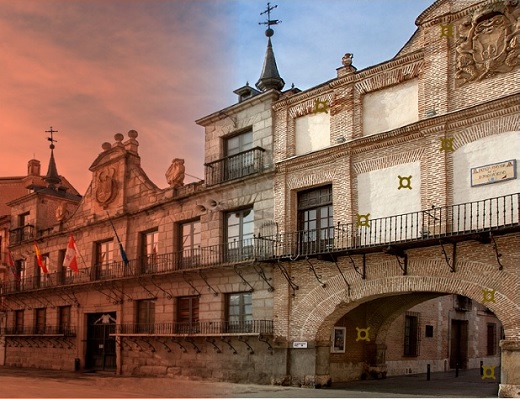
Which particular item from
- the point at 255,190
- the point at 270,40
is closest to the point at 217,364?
the point at 255,190

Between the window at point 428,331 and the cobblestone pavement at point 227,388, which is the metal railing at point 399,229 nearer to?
the cobblestone pavement at point 227,388

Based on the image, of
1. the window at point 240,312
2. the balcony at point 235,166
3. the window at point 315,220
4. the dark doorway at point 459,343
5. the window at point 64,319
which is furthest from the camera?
the window at point 64,319

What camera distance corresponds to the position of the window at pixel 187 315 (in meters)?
23.0

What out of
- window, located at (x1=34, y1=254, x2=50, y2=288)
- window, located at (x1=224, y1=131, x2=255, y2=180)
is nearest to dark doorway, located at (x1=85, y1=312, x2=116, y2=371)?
window, located at (x1=34, y1=254, x2=50, y2=288)

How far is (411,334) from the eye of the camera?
25.4m

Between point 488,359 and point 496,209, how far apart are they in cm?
1785

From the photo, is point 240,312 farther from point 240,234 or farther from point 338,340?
point 338,340

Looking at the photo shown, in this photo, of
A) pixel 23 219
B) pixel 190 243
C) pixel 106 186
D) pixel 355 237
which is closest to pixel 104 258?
pixel 106 186

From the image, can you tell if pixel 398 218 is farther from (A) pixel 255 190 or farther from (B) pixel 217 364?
(B) pixel 217 364

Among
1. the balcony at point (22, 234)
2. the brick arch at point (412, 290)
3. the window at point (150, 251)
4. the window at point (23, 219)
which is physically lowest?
the brick arch at point (412, 290)

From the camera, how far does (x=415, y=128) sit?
17312 millimetres

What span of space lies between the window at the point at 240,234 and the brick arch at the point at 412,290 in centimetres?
301

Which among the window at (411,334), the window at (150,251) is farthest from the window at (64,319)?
the window at (411,334)

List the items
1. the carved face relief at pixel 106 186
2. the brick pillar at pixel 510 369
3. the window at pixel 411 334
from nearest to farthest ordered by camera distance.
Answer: the brick pillar at pixel 510 369, the window at pixel 411 334, the carved face relief at pixel 106 186
